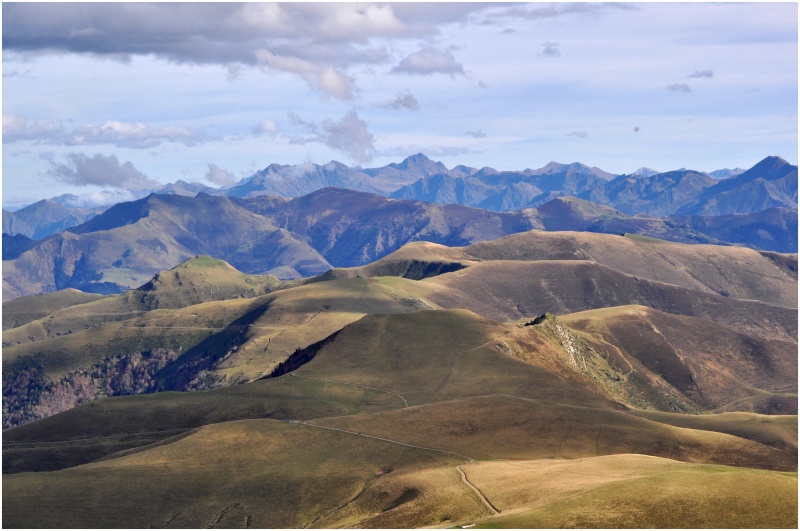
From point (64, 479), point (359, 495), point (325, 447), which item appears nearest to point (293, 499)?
point (359, 495)

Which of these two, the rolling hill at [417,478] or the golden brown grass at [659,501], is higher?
the golden brown grass at [659,501]

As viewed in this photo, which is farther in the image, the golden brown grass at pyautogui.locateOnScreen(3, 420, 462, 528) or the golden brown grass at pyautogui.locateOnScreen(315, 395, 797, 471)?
the golden brown grass at pyautogui.locateOnScreen(315, 395, 797, 471)

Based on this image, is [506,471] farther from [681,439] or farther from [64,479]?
[64,479]

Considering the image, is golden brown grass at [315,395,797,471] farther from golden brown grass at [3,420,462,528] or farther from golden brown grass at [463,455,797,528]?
golden brown grass at [463,455,797,528]

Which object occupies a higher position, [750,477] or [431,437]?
[750,477]

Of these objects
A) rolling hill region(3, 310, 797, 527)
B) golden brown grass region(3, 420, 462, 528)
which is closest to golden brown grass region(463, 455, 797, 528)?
rolling hill region(3, 310, 797, 527)

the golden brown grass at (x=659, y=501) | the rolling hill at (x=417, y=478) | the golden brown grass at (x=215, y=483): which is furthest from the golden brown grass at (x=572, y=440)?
the golden brown grass at (x=659, y=501)

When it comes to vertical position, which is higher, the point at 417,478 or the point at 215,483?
the point at 417,478

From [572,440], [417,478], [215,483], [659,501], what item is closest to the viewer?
[659,501]

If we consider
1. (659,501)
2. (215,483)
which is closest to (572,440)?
(215,483)

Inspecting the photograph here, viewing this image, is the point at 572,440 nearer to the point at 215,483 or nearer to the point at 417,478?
the point at 417,478

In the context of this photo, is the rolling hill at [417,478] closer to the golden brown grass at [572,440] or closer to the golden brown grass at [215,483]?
the golden brown grass at [215,483]
